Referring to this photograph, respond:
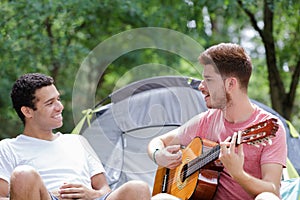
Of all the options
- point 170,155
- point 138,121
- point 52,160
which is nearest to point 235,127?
point 170,155

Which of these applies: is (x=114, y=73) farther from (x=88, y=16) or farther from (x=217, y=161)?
(x=217, y=161)

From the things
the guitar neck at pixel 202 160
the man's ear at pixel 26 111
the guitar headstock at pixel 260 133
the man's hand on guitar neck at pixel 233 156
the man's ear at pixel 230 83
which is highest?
the man's ear at pixel 230 83

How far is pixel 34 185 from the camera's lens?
201 centimetres

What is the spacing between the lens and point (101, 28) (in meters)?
5.37

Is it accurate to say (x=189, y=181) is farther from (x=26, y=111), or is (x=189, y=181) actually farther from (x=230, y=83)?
(x=26, y=111)

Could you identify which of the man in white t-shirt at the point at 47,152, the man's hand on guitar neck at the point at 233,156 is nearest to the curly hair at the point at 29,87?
the man in white t-shirt at the point at 47,152

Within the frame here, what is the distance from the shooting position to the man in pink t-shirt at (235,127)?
2.00 metres

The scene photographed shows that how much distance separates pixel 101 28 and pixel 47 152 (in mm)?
3046

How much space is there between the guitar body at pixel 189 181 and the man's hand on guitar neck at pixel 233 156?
0.79 feet

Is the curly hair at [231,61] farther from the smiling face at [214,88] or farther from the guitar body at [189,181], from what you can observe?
the guitar body at [189,181]

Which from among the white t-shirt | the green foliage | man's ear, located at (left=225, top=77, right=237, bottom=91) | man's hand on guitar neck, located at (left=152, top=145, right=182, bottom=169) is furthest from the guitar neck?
the green foliage

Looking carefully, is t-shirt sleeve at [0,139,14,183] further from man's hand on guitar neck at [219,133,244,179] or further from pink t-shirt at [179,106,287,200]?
man's hand on guitar neck at [219,133,244,179]

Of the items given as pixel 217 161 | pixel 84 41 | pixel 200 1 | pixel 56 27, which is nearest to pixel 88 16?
A: pixel 56 27

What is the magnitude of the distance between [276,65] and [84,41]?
180 cm
